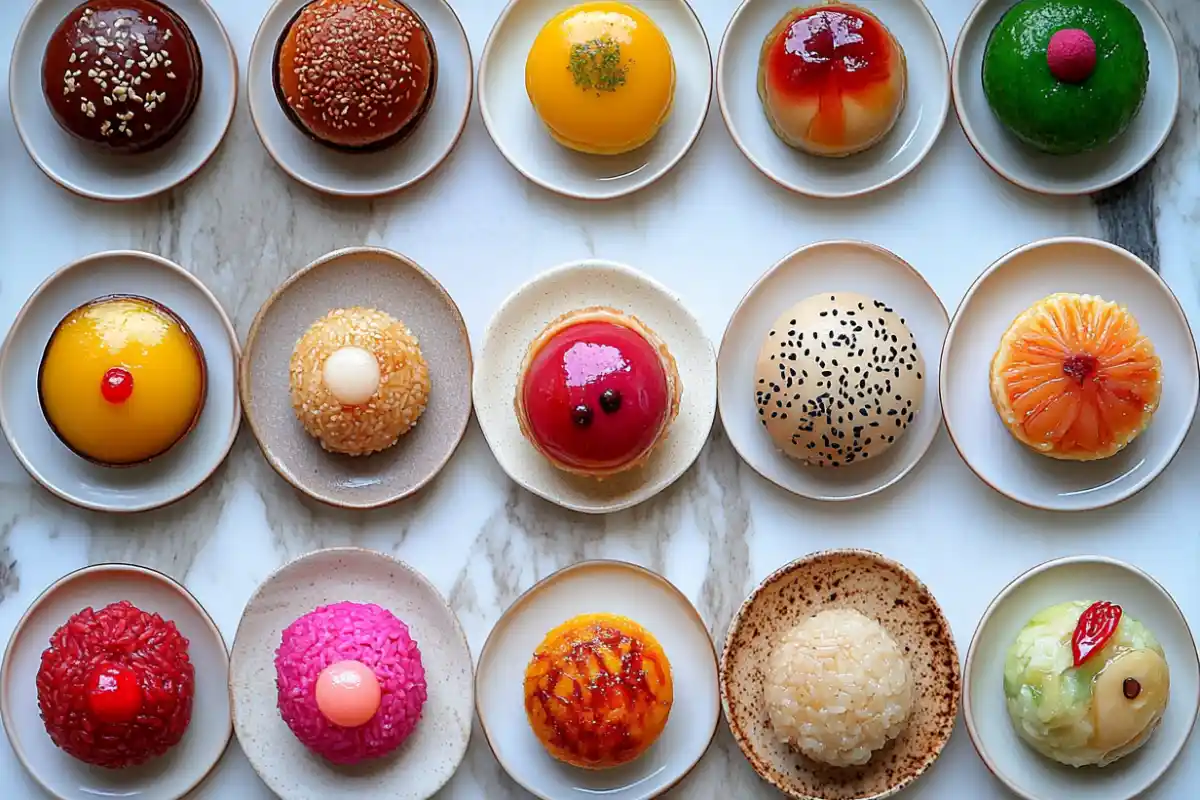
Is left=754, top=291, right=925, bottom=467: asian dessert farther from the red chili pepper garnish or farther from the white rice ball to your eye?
the red chili pepper garnish

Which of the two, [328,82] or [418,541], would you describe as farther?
[418,541]

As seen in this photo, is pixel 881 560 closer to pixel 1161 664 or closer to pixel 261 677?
pixel 1161 664

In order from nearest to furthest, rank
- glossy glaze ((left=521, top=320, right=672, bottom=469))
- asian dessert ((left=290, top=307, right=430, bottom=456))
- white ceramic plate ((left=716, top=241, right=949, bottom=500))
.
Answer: glossy glaze ((left=521, top=320, right=672, bottom=469)), asian dessert ((left=290, top=307, right=430, bottom=456)), white ceramic plate ((left=716, top=241, right=949, bottom=500))

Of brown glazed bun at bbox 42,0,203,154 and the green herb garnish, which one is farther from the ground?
the green herb garnish

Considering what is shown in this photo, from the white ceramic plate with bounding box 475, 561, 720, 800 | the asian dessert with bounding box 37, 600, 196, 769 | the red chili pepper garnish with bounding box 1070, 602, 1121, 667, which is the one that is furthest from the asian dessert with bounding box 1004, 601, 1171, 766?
the asian dessert with bounding box 37, 600, 196, 769

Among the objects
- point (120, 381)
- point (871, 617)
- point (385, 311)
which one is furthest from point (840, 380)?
point (120, 381)

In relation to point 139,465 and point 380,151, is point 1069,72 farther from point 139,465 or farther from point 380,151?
point 139,465

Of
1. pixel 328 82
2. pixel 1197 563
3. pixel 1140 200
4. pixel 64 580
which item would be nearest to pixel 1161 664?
pixel 1197 563
